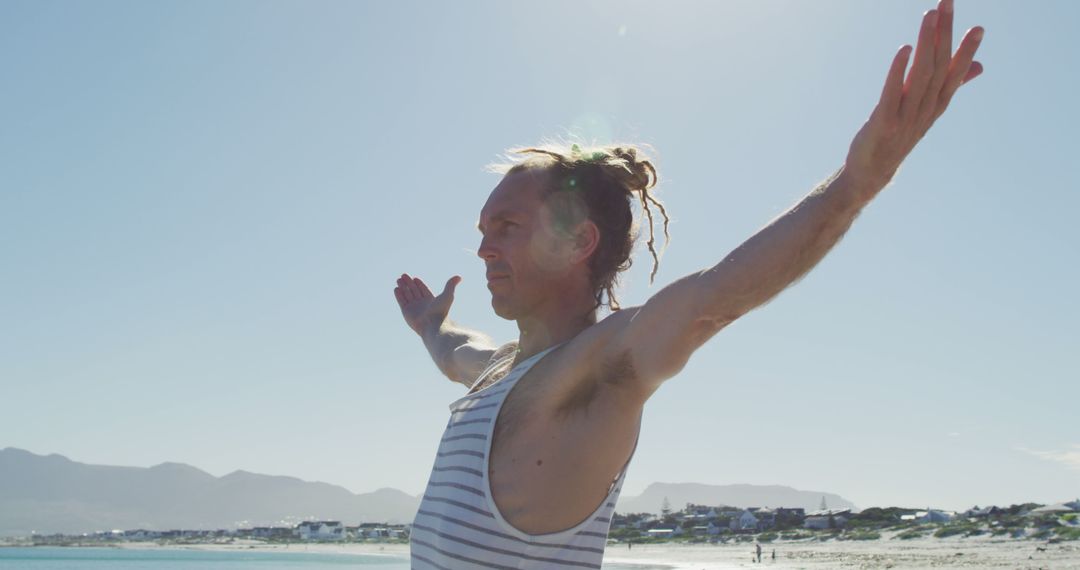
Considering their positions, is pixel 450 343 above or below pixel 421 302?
below

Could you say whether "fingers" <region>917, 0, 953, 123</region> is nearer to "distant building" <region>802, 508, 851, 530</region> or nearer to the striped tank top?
the striped tank top

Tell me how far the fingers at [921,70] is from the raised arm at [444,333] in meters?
1.93

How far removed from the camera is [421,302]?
404 cm

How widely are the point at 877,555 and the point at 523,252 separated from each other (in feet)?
126

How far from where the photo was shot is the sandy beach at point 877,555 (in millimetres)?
28109

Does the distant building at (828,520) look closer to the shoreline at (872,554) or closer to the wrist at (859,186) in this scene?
the shoreline at (872,554)

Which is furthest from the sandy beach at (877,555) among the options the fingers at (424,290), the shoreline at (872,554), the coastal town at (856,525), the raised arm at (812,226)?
the raised arm at (812,226)

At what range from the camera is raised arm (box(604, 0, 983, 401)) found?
131 cm

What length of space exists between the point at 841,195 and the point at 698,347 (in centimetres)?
37

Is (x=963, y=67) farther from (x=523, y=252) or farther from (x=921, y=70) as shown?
(x=523, y=252)

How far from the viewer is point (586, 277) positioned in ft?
7.00

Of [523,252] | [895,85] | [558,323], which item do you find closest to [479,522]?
[558,323]

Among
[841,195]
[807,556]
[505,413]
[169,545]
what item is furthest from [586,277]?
[169,545]

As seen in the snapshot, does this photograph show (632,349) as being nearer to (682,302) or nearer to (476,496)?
(682,302)
